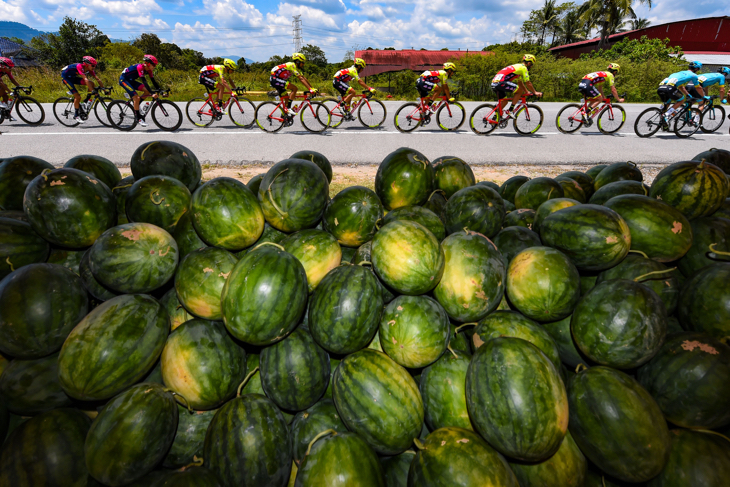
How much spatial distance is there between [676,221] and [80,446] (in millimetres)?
3083

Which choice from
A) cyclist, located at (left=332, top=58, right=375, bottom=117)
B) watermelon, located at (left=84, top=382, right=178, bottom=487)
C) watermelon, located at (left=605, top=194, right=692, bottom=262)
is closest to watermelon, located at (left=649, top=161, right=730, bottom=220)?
watermelon, located at (left=605, top=194, right=692, bottom=262)

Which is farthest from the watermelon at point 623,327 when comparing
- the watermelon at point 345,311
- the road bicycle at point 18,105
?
the road bicycle at point 18,105

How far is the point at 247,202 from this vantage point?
2010mm

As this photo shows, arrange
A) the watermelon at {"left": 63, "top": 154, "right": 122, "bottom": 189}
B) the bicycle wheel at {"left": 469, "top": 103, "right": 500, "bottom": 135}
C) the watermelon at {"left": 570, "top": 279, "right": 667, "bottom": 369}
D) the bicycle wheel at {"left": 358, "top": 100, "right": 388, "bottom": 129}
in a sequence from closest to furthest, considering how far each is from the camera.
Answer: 1. the watermelon at {"left": 570, "top": 279, "right": 667, "bottom": 369}
2. the watermelon at {"left": 63, "top": 154, "right": 122, "bottom": 189}
3. the bicycle wheel at {"left": 469, "top": 103, "right": 500, "bottom": 135}
4. the bicycle wheel at {"left": 358, "top": 100, "right": 388, "bottom": 129}

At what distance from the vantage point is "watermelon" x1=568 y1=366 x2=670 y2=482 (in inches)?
51.9

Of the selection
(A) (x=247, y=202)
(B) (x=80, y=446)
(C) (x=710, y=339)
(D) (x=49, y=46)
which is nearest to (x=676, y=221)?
(C) (x=710, y=339)

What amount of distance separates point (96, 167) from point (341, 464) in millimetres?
2549

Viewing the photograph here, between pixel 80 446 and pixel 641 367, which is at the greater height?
pixel 641 367

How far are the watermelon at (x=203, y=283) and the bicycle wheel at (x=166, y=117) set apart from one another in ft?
38.2

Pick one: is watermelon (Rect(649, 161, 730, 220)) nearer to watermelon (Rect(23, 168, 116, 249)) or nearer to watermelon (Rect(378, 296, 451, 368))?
watermelon (Rect(378, 296, 451, 368))

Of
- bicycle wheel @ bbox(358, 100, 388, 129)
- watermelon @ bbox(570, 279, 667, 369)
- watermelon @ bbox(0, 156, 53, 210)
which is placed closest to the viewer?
watermelon @ bbox(570, 279, 667, 369)

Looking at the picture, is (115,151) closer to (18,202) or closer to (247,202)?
(18,202)

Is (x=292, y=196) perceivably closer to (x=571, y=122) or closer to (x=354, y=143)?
(x=354, y=143)

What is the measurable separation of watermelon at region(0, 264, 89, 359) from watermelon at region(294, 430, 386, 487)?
1270 mm
